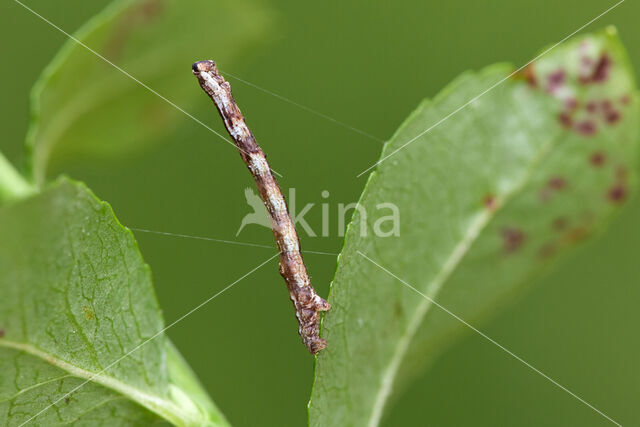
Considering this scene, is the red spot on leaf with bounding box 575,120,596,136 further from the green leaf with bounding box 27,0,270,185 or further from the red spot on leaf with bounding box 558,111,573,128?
the green leaf with bounding box 27,0,270,185

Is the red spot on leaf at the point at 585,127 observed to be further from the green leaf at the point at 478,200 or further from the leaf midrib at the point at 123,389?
the leaf midrib at the point at 123,389

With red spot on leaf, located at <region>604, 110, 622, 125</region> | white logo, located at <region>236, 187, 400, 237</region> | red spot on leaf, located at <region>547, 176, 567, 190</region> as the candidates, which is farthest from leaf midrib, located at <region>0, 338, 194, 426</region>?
red spot on leaf, located at <region>604, 110, 622, 125</region>

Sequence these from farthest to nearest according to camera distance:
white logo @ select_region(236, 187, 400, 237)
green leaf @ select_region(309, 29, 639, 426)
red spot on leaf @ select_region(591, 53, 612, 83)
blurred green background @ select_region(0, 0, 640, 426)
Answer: blurred green background @ select_region(0, 0, 640, 426), red spot on leaf @ select_region(591, 53, 612, 83), green leaf @ select_region(309, 29, 639, 426), white logo @ select_region(236, 187, 400, 237)

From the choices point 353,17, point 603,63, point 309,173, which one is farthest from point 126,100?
point 353,17

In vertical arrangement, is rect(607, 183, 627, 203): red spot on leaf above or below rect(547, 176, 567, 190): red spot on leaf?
below

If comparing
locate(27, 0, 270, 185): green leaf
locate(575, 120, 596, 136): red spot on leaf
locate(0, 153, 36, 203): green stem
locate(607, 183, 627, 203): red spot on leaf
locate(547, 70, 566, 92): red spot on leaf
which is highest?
locate(27, 0, 270, 185): green leaf

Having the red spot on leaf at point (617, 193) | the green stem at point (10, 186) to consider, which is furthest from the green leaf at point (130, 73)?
the red spot on leaf at point (617, 193)
